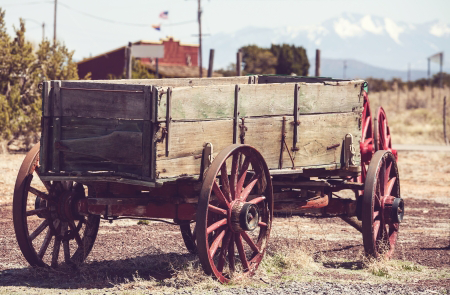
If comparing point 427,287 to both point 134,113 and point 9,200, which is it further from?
point 9,200

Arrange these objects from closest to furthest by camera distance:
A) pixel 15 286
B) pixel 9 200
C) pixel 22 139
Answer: pixel 15 286
pixel 9 200
pixel 22 139

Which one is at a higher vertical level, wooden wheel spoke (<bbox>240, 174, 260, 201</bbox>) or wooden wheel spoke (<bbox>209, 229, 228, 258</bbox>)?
wooden wheel spoke (<bbox>240, 174, 260, 201</bbox>)

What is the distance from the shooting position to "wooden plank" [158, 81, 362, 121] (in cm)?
544

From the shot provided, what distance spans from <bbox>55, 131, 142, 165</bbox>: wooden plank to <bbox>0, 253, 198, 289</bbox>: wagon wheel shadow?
1045 mm

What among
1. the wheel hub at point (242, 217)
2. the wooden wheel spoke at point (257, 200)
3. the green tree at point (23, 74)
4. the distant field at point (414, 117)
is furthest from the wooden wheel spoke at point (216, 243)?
the distant field at point (414, 117)

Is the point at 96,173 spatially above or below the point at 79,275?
above

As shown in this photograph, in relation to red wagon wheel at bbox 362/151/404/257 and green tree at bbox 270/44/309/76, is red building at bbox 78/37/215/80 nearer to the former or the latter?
green tree at bbox 270/44/309/76

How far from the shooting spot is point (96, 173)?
5.42m

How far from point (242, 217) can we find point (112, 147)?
1172mm

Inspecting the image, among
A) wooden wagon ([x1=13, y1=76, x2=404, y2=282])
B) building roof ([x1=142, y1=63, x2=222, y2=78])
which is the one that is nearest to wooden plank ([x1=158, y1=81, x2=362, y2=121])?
wooden wagon ([x1=13, y1=76, x2=404, y2=282])

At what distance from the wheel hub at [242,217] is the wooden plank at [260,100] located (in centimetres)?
75

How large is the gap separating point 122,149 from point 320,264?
2.69 m

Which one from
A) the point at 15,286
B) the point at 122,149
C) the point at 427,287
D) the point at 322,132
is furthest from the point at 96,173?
the point at 427,287

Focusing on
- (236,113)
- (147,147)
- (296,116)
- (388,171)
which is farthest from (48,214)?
(388,171)
